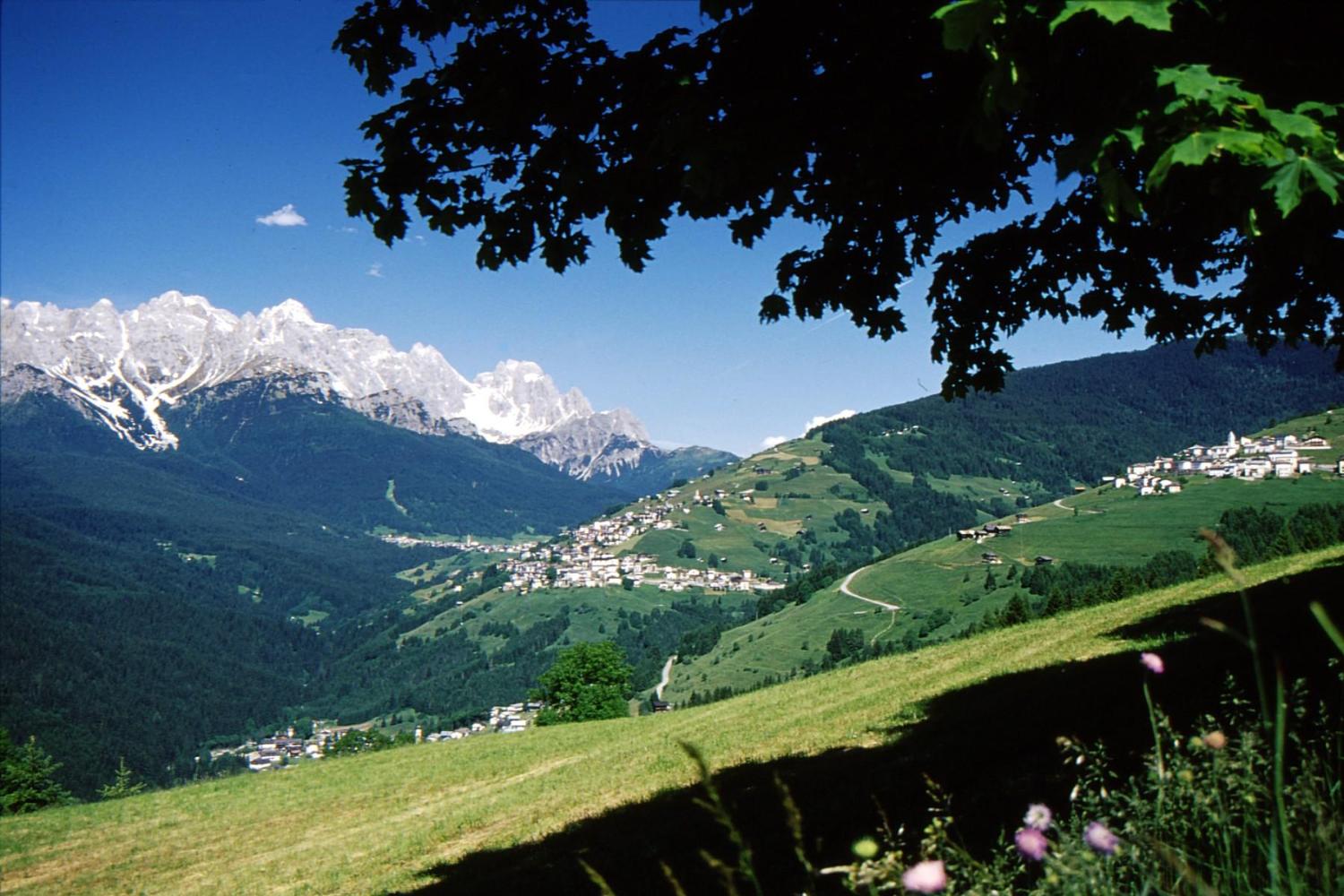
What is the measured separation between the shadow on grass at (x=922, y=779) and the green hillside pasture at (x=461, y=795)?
4.45 feet

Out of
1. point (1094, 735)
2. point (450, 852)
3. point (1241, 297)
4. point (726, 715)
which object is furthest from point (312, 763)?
point (1241, 297)

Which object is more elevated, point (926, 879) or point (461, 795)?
point (926, 879)

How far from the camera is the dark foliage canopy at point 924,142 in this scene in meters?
4.05

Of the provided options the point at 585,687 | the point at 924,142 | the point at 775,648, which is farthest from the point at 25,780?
the point at 775,648

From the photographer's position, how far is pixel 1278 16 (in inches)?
187

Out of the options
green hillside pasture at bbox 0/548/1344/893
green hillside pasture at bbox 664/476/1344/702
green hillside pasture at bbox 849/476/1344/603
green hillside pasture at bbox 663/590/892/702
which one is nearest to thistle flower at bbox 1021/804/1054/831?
green hillside pasture at bbox 0/548/1344/893

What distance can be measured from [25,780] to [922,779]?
188 ft

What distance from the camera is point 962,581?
17538 centimetres

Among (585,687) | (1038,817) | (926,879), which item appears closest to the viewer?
(926,879)

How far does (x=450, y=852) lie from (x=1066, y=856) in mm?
13445

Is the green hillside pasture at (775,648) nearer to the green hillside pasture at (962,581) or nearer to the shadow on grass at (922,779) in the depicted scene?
the green hillside pasture at (962,581)

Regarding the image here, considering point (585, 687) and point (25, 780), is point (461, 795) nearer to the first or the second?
point (585, 687)

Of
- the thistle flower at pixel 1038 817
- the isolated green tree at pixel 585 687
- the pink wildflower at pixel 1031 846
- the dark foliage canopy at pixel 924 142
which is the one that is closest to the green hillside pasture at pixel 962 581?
the isolated green tree at pixel 585 687

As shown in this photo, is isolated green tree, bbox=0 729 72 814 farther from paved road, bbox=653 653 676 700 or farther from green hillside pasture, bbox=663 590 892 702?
paved road, bbox=653 653 676 700
